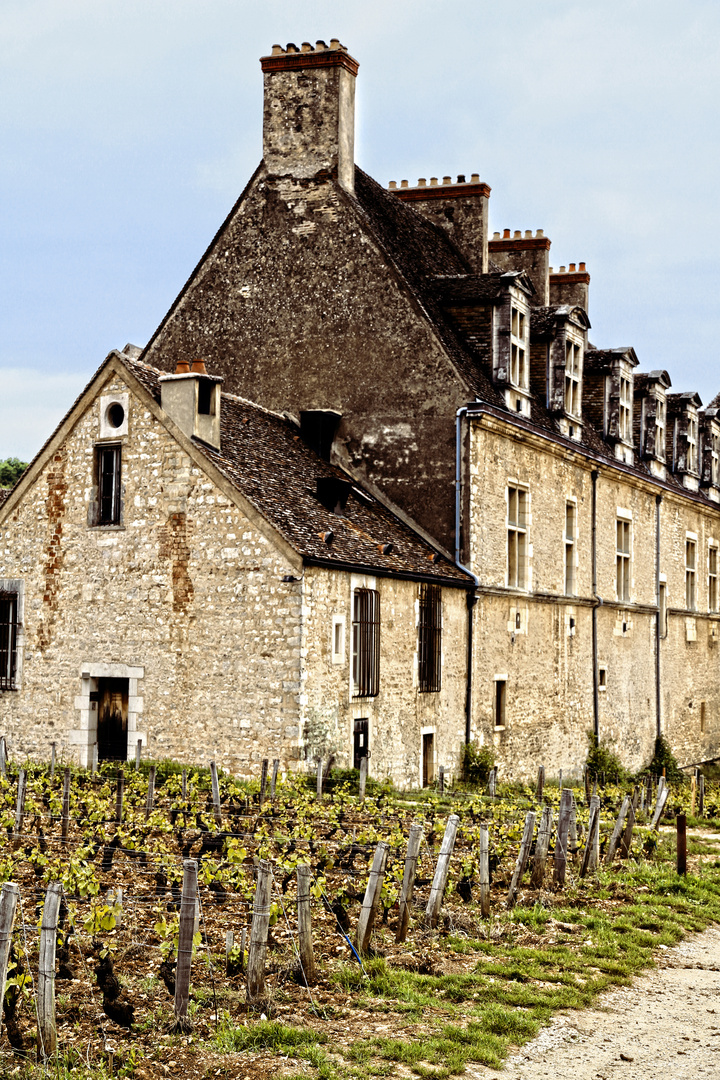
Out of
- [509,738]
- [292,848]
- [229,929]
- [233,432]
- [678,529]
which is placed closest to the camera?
[229,929]

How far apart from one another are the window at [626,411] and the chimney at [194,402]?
1408cm

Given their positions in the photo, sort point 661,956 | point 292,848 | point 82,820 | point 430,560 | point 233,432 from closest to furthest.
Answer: point 661,956
point 292,848
point 82,820
point 233,432
point 430,560

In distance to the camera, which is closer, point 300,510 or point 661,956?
point 661,956

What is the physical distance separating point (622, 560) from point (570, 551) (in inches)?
142

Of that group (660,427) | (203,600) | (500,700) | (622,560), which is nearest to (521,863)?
(203,600)

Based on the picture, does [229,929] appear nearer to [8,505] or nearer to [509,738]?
[8,505]

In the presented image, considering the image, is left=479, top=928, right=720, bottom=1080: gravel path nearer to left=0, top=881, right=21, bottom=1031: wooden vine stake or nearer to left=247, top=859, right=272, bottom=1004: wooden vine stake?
left=247, top=859, right=272, bottom=1004: wooden vine stake

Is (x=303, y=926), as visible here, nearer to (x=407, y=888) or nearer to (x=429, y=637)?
(x=407, y=888)

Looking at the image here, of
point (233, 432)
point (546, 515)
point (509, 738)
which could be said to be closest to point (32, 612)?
point (233, 432)

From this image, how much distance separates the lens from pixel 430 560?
21750 millimetres

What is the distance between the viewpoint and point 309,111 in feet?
76.4

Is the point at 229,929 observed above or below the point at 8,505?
below

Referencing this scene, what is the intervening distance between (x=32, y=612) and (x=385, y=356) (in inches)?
300

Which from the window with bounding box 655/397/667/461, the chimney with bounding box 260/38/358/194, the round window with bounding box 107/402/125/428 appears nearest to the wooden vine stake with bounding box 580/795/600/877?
the round window with bounding box 107/402/125/428
